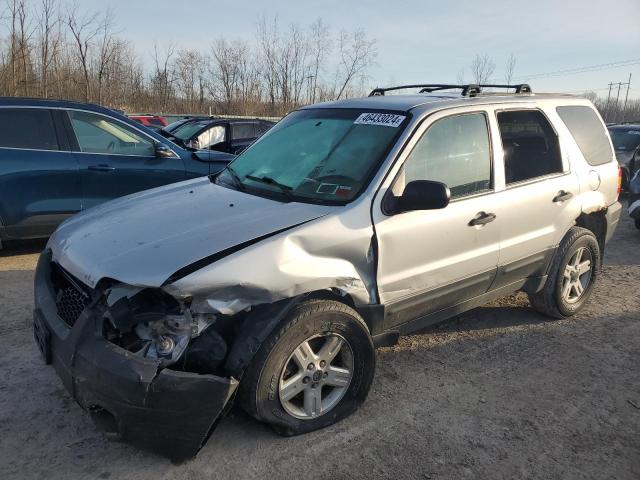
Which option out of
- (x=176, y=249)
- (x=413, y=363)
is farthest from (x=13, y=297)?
(x=413, y=363)

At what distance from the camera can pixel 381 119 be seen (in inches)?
136

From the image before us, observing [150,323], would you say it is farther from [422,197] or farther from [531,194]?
[531,194]

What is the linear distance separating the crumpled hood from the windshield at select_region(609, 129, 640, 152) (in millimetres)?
11368

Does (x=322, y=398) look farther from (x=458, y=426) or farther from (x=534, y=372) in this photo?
(x=534, y=372)

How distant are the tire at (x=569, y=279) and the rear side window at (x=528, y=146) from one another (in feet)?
2.15

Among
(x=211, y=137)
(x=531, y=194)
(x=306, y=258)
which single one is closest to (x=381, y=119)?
(x=306, y=258)

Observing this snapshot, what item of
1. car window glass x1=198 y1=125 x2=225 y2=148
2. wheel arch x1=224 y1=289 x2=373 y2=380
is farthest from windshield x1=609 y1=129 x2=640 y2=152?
wheel arch x1=224 y1=289 x2=373 y2=380

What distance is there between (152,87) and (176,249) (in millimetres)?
39064

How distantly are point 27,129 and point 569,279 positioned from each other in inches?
229

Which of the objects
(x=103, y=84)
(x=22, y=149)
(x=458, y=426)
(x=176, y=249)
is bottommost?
(x=458, y=426)

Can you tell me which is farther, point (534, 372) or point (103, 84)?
point (103, 84)

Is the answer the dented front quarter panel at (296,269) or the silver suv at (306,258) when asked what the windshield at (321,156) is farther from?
the dented front quarter panel at (296,269)

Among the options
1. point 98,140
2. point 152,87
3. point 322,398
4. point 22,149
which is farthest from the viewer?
point 152,87

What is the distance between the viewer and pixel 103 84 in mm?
30953
